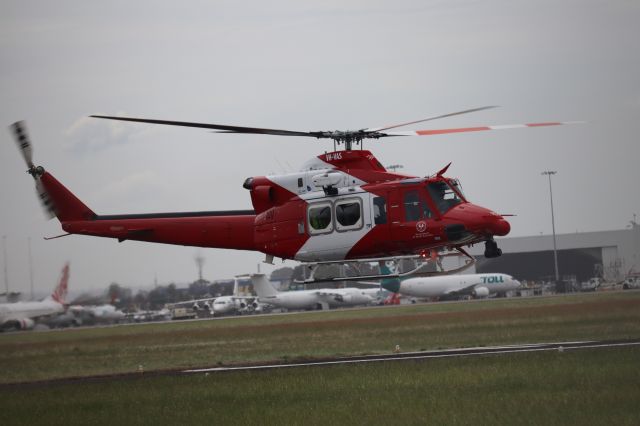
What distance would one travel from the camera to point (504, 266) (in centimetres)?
11919

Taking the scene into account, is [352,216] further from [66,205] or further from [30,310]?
[30,310]

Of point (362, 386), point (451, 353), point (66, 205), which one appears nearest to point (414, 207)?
point (362, 386)

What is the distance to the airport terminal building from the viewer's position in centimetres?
11356

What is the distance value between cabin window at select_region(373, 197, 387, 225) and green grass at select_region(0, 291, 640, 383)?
9.82 metres

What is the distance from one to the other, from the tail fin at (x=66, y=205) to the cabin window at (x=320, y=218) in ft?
26.7

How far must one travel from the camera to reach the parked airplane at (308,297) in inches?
3568

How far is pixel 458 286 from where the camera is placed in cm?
9719

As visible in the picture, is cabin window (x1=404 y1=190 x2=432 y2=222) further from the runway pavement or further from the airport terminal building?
the airport terminal building

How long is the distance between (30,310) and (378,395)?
205 feet

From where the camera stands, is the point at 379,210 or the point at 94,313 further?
the point at 94,313

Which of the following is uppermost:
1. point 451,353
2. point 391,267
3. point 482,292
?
point 391,267

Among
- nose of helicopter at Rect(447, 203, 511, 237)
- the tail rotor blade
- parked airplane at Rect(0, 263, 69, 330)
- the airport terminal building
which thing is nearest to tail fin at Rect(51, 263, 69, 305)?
parked airplane at Rect(0, 263, 69, 330)

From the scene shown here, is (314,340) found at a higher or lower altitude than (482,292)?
higher

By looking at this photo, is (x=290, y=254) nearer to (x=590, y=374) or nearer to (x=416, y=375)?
(x=416, y=375)
